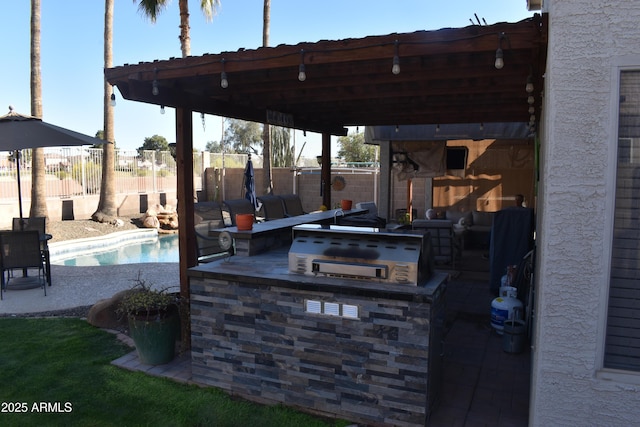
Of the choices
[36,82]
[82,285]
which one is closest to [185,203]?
[82,285]

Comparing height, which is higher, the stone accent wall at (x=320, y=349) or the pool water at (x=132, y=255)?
the stone accent wall at (x=320, y=349)

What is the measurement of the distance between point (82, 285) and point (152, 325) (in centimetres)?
386

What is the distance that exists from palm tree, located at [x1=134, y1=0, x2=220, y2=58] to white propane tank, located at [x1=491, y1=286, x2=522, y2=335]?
968 cm

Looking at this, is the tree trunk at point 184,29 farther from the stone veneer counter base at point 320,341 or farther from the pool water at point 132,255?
the stone veneer counter base at point 320,341

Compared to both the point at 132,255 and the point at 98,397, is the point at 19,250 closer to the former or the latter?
the point at 98,397

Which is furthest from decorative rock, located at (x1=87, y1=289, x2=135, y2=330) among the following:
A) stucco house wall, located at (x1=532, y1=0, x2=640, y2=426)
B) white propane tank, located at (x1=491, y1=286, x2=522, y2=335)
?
stucco house wall, located at (x1=532, y1=0, x2=640, y2=426)

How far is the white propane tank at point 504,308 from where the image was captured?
4660mm

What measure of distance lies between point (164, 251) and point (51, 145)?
6312 millimetres

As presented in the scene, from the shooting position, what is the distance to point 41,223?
755 centimetres

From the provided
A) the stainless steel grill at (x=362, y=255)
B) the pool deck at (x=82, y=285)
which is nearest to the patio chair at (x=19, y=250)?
the pool deck at (x=82, y=285)

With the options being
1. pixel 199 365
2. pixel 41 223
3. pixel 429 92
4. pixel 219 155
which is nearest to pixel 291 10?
pixel 219 155

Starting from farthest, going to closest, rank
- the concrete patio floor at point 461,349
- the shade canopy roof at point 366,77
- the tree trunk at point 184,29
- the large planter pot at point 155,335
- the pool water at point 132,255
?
the tree trunk at point 184,29 < the pool water at point 132,255 < the large planter pot at point 155,335 < the concrete patio floor at point 461,349 < the shade canopy roof at point 366,77

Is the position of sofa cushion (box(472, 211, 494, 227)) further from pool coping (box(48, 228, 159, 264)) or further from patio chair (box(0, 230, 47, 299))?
pool coping (box(48, 228, 159, 264))

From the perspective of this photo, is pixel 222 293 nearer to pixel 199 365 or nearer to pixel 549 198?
pixel 199 365
